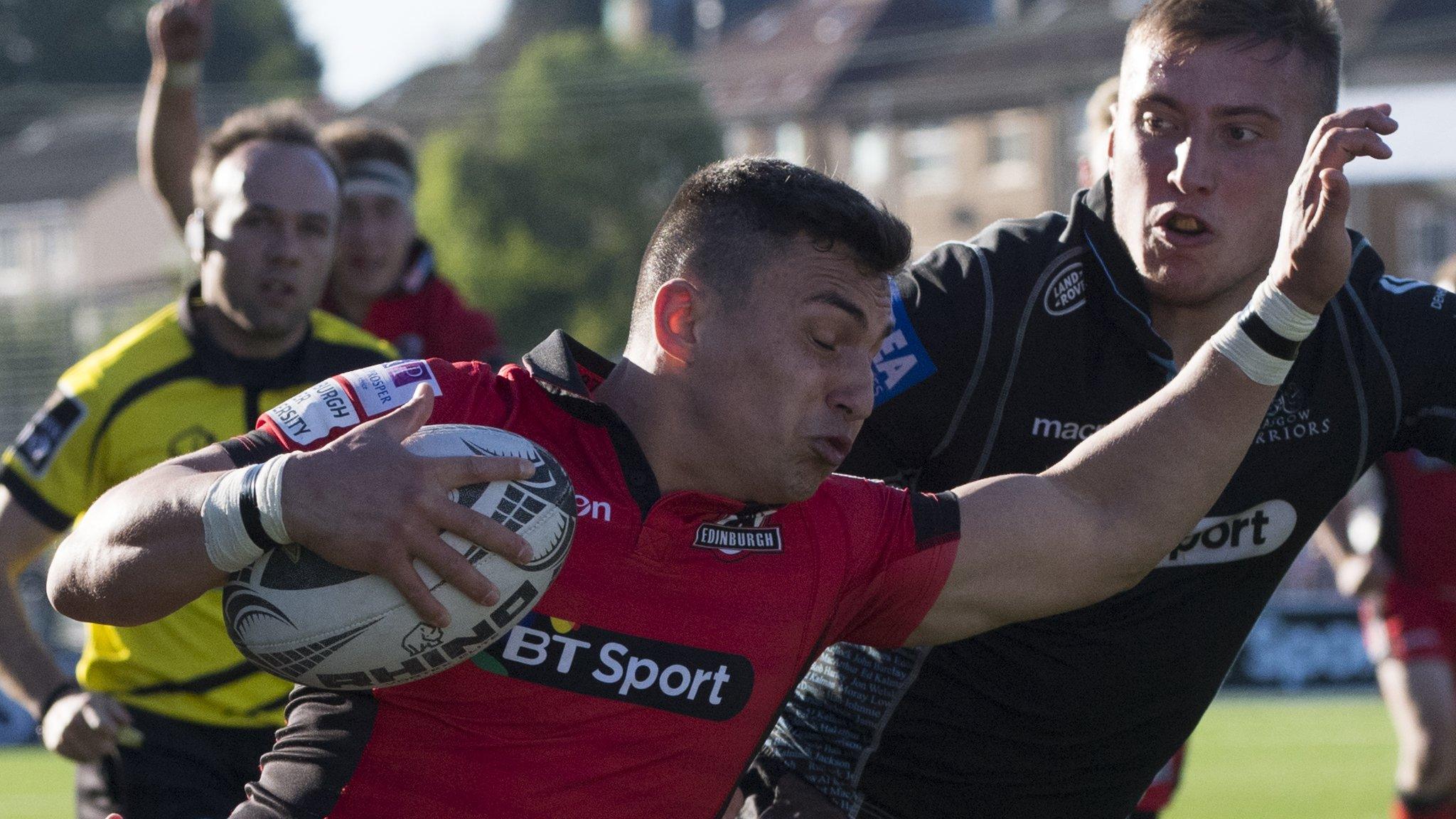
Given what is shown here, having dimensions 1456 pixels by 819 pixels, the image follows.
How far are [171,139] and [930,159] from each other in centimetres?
4769

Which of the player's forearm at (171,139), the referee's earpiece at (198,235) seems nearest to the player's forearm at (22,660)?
the referee's earpiece at (198,235)

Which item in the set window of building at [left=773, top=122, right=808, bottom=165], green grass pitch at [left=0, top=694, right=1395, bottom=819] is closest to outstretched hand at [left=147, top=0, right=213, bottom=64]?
green grass pitch at [left=0, top=694, right=1395, bottom=819]

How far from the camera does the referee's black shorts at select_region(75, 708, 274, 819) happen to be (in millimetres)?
5668

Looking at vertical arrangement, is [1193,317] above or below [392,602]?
above

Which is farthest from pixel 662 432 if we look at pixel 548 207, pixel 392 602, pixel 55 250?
pixel 55 250

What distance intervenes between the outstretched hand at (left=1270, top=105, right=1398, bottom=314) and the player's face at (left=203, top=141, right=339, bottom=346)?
11.8ft

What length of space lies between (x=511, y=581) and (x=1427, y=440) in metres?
2.32

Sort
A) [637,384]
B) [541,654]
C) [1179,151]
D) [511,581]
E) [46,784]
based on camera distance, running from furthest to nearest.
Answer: [46,784] → [1179,151] → [637,384] → [541,654] → [511,581]

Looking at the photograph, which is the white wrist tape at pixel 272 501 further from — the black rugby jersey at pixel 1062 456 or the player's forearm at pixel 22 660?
the player's forearm at pixel 22 660

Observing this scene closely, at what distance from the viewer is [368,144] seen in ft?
26.2

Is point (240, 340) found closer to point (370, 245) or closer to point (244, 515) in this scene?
point (370, 245)

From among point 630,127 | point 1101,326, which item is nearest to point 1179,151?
point 1101,326

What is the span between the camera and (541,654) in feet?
10.4

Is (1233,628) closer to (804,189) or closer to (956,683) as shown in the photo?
(956,683)
